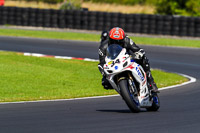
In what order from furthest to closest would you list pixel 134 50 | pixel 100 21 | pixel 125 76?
pixel 100 21 → pixel 134 50 → pixel 125 76

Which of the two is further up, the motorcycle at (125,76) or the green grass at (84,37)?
the motorcycle at (125,76)

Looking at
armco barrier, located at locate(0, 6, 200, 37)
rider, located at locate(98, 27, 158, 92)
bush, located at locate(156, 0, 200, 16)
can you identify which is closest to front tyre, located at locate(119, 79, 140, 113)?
rider, located at locate(98, 27, 158, 92)

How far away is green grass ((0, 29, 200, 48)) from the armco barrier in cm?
79

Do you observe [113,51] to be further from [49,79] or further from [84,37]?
[84,37]

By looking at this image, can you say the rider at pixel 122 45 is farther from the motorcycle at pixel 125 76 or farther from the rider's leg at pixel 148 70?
the motorcycle at pixel 125 76

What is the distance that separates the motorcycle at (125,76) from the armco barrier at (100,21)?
68.9ft

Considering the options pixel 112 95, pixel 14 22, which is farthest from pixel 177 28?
pixel 112 95

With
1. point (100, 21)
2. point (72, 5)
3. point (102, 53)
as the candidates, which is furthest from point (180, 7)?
point (102, 53)

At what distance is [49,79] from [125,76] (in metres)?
6.06

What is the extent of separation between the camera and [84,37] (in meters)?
29.4

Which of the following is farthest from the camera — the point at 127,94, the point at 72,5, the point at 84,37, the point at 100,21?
the point at 72,5

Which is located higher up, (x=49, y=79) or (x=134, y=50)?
(x=134, y=50)

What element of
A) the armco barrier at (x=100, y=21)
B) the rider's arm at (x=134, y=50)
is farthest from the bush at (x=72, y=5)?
the rider's arm at (x=134, y=50)

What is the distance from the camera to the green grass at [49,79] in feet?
38.2
